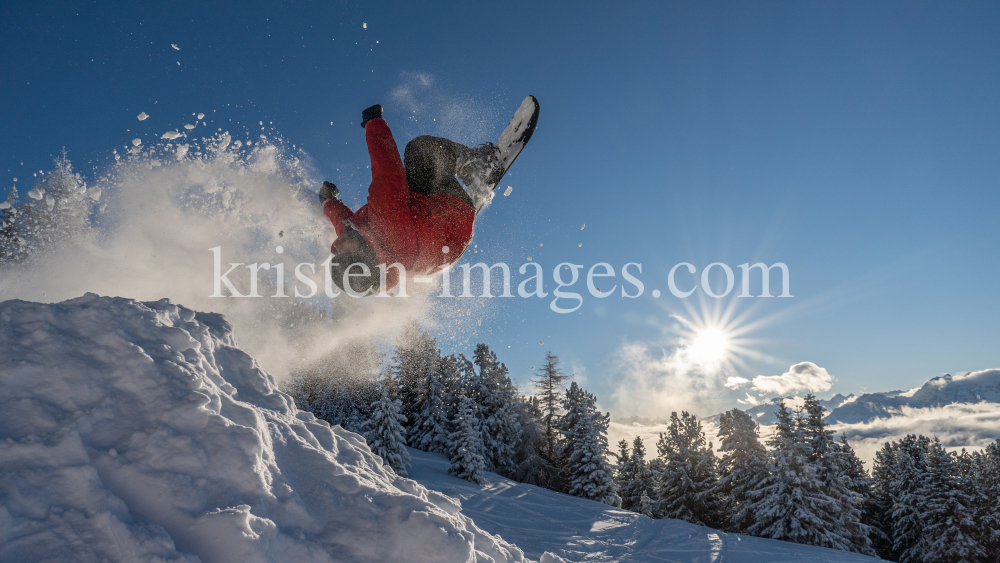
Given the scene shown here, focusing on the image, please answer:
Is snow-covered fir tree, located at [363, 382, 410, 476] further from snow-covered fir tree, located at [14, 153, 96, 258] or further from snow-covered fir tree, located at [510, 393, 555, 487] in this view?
snow-covered fir tree, located at [14, 153, 96, 258]

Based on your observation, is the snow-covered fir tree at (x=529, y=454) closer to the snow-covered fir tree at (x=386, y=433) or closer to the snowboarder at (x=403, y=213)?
the snow-covered fir tree at (x=386, y=433)

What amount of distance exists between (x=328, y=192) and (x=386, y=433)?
1701 cm

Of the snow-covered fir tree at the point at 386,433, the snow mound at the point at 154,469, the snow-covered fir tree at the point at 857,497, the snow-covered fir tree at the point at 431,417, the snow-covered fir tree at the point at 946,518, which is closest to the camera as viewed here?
the snow mound at the point at 154,469

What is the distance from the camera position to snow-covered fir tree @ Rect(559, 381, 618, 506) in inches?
962

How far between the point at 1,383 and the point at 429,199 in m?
4.28

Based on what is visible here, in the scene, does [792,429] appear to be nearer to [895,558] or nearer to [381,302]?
[895,558]

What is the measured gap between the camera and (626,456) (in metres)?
31.5

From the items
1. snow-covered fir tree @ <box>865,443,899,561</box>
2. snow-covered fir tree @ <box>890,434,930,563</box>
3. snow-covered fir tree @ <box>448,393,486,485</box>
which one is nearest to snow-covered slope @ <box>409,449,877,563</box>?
snow-covered fir tree @ <box>448,393,486,485</box>

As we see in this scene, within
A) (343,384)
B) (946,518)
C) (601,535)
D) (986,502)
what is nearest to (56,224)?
(601,535)

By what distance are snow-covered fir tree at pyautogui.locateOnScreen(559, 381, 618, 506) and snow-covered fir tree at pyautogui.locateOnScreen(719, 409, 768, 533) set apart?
240 inches

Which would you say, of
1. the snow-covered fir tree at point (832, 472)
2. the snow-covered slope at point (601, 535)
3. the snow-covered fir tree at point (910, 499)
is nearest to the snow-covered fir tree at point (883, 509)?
the snow-covered fir tree at point (910, 499)

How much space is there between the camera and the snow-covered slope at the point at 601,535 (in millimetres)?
11828

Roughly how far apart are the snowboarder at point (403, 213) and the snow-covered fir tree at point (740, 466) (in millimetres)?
22034

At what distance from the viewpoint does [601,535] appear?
1411 centimetres
